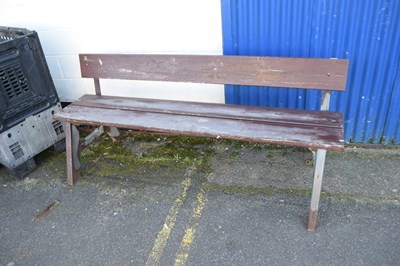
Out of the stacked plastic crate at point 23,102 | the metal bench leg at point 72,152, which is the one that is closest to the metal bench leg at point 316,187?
the metal bench leg at point 72,152

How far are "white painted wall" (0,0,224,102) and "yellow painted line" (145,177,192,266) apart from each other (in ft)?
3.55

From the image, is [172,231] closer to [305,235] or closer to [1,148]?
[305,235]

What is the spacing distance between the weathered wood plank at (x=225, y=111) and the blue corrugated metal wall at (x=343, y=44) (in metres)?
0.57

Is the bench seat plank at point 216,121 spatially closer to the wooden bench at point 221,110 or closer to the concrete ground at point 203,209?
the wooden bench at point 221,110

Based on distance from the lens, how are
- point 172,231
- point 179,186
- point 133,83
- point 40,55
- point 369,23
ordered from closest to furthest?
point 172,231, point 369,23, point 179,186, point 40,55, point 133,83

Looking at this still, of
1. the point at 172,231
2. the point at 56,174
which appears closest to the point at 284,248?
the point at 172,231

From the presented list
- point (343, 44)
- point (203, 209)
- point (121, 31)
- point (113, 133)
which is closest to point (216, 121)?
point (203, 209)

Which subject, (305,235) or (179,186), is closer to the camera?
(305,235)

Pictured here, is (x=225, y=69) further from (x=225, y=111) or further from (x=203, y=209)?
(x=203, y=209)

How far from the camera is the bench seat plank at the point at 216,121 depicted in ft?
7.93

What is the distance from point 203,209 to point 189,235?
274 millimetres

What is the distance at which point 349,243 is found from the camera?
2436 mm

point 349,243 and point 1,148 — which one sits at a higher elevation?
point 1,148

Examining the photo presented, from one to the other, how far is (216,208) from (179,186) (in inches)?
16.5
